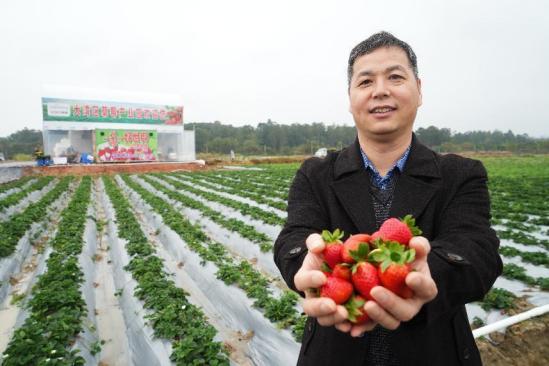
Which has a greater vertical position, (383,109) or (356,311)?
(383,109)

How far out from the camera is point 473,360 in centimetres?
158

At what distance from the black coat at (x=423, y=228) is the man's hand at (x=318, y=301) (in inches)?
7.7

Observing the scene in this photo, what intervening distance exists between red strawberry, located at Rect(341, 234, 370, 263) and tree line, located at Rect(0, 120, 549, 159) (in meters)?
61.7

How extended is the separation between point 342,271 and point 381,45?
96 cm

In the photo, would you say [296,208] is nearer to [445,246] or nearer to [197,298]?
[445,246]

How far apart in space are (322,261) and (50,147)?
35576 mm

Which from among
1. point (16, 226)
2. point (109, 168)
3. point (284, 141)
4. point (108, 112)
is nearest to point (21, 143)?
point (284, 141)

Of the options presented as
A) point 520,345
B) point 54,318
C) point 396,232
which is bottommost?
point 520,345

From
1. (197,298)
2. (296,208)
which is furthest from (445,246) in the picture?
(197,298)

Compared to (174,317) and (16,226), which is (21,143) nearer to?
(16,226)

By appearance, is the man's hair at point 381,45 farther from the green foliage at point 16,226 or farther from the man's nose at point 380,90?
the green foliage at point 16,226

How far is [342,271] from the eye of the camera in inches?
47.8

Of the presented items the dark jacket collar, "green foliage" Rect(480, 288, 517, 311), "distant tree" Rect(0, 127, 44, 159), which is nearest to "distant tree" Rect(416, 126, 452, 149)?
"distant tree" Rect(0, 127, 44, 159)

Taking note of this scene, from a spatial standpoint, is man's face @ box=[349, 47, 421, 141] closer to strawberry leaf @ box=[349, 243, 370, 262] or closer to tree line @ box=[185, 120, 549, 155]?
strawberry leaf @ box=[349, 243, 370, 262]
